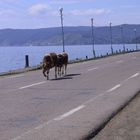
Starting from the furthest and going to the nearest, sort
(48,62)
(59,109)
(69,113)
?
1. (48,62)
2. (59,109)
3. (69,113)

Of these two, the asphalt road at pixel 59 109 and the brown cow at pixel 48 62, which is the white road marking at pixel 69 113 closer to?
→ the asphalt road at pixel 59 109

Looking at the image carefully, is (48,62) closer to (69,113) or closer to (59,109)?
(59,109)

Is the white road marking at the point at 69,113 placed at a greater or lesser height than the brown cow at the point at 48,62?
lesser

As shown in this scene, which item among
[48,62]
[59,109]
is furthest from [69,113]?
[48,62]

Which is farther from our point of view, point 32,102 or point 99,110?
point 32,102

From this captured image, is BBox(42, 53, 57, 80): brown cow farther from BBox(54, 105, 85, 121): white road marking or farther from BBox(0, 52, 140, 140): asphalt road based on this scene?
BBox(54, 105, 85, 121): white road marking

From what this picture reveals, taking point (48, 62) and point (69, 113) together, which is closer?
point (69, 113)

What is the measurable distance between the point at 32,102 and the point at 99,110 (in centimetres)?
260

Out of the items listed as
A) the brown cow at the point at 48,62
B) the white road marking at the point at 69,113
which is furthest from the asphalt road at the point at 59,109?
the brown cow at the point at 48,62

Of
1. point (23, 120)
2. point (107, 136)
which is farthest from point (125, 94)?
point (107, 136)

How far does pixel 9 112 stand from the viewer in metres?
13.0

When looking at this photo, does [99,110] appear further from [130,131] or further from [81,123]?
[130,131]

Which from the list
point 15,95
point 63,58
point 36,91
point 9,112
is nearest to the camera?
point 9,112

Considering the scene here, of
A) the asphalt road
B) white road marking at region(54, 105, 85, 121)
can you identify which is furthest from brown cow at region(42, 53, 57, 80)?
white road marking at region(54, 105, 85, 121)
